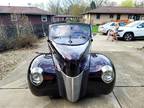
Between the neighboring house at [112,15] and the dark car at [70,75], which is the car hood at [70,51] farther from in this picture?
the neighboring house at [112,15]

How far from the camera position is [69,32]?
18.3ft

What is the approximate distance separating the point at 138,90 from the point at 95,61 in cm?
151

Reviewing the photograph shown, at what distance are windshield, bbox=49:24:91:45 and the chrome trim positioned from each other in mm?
1823

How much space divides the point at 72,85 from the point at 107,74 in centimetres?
83

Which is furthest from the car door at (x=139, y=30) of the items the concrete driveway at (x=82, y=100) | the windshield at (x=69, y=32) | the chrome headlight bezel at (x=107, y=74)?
the chrome headlight bezel at (x=107, y=74)

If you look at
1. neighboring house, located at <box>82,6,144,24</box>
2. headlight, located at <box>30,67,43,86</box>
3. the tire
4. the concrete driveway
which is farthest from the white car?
neighboring house, located at <box>82,6,144,24</box>

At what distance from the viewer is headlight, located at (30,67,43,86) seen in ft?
12.1

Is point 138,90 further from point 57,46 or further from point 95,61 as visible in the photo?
point 57,46

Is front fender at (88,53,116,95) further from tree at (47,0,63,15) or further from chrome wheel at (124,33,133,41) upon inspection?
tree at (47,0,63,15)

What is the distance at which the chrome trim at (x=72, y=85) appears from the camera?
138 inches

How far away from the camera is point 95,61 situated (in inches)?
162

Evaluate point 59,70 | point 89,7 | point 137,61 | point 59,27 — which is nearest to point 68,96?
point 59,70

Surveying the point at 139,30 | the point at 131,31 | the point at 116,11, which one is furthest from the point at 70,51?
the point at 116,11

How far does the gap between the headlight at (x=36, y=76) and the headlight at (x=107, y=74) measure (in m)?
1.29
